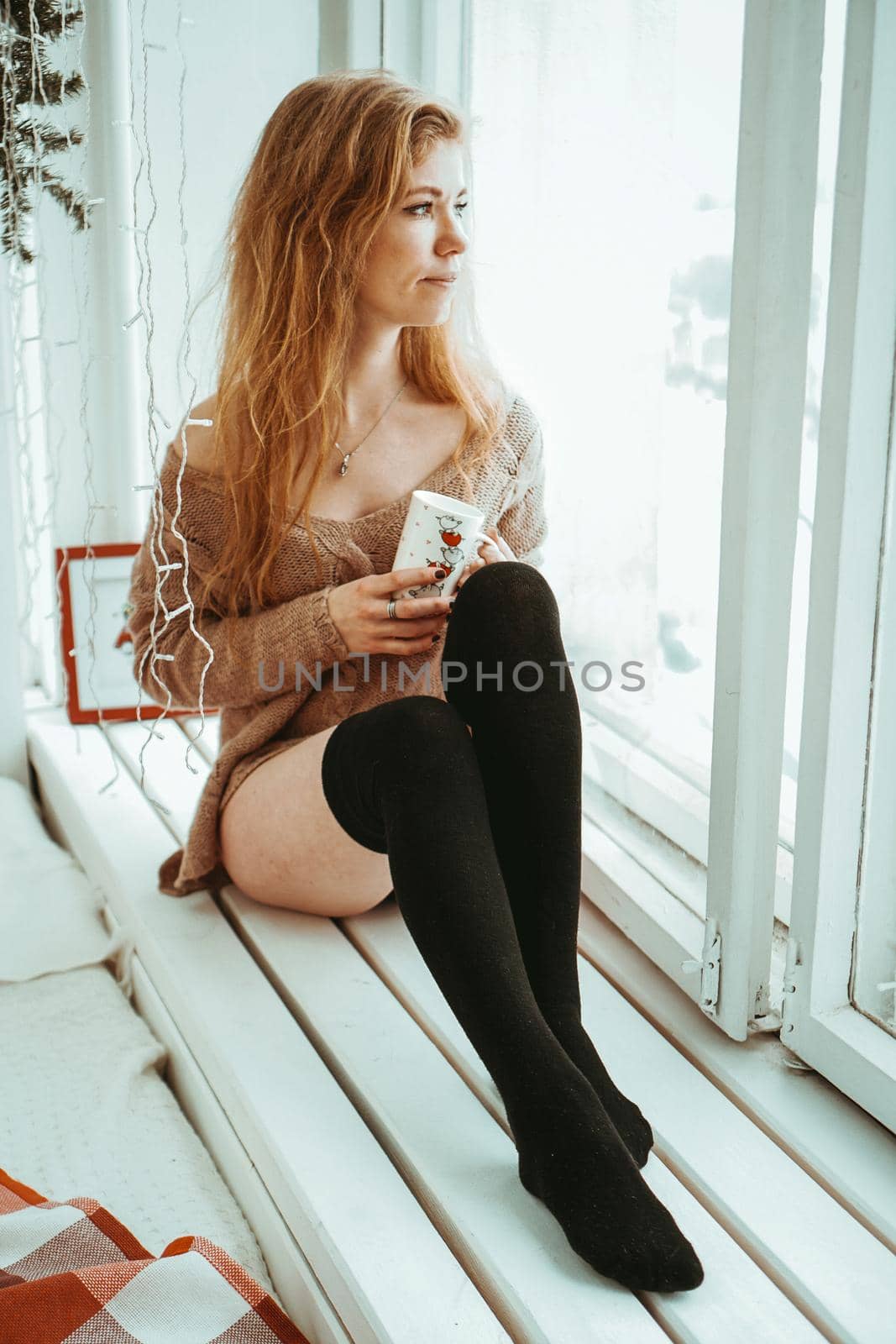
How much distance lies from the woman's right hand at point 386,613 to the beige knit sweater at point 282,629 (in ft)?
0.10

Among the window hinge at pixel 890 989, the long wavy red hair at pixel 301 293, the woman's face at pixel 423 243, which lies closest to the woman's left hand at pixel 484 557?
the long wavy red hair at pixel 301 293

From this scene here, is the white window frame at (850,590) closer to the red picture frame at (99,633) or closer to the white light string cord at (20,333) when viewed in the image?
the white light string cord at (20,333)

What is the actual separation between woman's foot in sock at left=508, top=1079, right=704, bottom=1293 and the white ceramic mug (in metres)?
0.43

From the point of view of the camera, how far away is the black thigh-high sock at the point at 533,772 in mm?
1042

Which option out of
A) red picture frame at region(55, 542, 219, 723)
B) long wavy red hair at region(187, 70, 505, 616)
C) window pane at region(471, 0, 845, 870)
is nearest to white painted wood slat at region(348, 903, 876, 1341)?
window pane at region(471, 0, 845, 870)

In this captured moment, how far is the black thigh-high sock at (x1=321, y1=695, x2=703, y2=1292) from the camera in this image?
0.87 metres

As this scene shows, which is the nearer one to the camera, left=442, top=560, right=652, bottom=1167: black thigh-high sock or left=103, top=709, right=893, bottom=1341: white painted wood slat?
left=103, top=709, right=893, bottom=1341: white painted wood slat

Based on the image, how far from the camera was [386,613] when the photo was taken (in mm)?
1186

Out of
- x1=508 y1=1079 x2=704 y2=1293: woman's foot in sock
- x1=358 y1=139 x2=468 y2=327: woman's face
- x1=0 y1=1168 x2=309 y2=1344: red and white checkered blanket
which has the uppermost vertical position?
x1=358 y1=139 x2=468 y2=327: woman's face

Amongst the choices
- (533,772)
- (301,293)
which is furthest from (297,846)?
(301,293)

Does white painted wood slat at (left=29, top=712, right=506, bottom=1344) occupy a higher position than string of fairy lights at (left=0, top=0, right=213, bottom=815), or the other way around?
string of fairy lights at (left=0, top=0, right=213, bottom=815)

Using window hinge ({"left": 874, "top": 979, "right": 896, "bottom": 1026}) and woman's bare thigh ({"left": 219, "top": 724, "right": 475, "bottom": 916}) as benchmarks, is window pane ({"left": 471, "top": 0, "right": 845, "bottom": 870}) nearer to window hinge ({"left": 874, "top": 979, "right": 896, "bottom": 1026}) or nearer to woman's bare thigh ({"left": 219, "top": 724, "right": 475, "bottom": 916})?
window hinge ({"left": 874, "top": 979, "right": 896, "bottom": 1026})

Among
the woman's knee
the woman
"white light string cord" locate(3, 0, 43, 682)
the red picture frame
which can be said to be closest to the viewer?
the woman

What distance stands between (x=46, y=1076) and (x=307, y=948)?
27 centimetres
